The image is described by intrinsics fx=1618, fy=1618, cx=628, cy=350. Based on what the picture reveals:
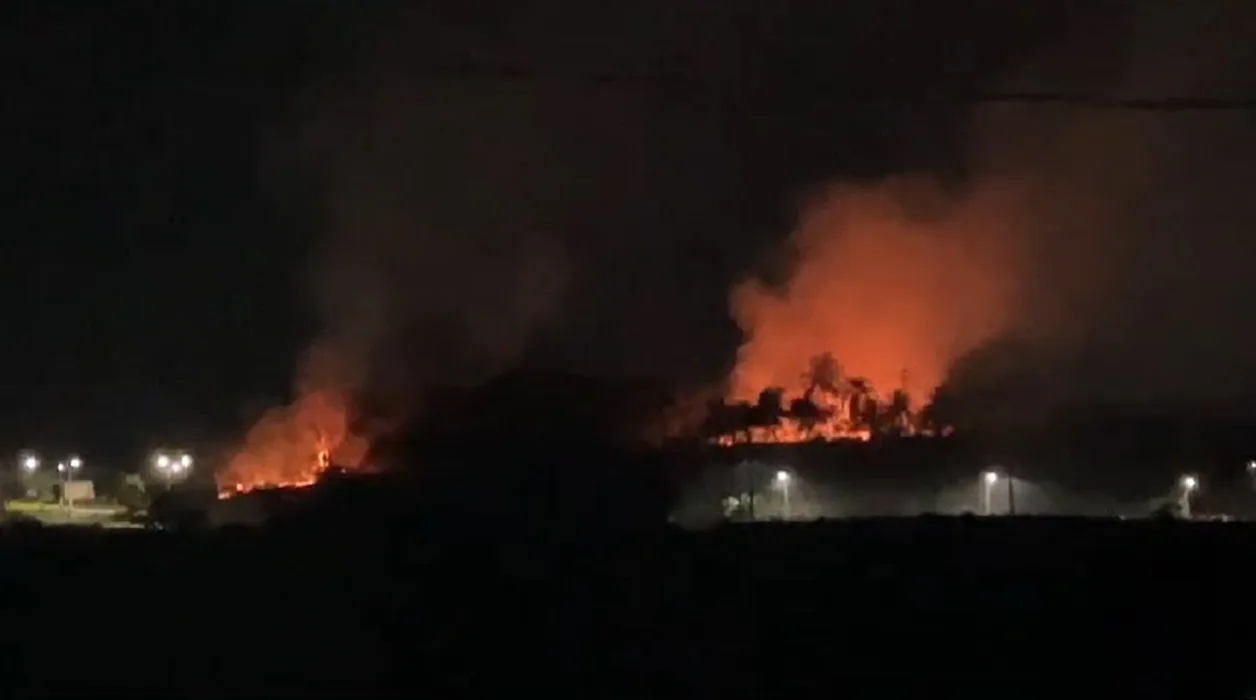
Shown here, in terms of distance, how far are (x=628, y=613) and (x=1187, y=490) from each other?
22464 mm

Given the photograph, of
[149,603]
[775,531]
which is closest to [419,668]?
[149,603]

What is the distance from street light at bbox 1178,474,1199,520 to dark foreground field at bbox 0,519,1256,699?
16.9 metres

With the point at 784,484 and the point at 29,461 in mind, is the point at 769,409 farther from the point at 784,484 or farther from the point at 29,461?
the point at 29,461

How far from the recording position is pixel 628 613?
12648mm

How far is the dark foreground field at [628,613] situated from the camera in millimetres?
11875

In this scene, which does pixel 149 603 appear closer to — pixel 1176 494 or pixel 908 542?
pixel 908 542

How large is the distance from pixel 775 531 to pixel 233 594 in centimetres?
451

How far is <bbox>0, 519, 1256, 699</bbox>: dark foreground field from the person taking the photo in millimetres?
11875

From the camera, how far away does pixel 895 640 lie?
41.7ft

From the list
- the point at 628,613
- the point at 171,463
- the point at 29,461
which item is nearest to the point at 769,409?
the point at 171,463

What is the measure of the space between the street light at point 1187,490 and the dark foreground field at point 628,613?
55.6 feet

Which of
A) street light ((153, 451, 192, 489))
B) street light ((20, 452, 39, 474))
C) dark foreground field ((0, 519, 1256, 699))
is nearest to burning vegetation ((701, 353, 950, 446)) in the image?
street light ((153, 451, 192, 489))

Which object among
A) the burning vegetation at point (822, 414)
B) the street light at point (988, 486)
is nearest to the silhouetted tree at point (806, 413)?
the burning vegetation at point (822, 414)

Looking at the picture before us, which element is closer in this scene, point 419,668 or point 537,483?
point 419,668
